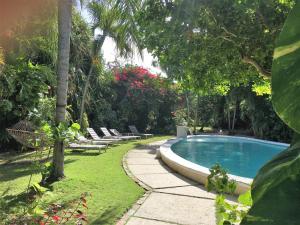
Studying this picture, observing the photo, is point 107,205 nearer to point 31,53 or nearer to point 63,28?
point 63,28

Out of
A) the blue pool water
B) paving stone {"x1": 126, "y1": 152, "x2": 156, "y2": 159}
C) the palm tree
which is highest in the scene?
the palm tree

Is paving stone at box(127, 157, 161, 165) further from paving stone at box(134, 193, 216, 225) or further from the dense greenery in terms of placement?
the dense greenery

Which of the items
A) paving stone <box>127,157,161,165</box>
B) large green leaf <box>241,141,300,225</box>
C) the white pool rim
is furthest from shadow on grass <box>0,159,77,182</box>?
large green leaf <box>241,141,300,225</box>

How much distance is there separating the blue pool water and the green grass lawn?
188 inches

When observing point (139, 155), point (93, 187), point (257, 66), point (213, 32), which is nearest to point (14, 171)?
point (93, 187)

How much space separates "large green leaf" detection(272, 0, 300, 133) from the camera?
57 cm

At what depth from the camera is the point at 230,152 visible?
16.5 m

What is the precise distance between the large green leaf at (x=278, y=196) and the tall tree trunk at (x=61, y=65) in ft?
22.5

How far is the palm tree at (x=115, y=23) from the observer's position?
828cm

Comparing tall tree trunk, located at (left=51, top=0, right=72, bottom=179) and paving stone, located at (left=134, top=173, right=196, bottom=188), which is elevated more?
tall tree trunk, located at (left=51, top=0, right=72, bottom=179)

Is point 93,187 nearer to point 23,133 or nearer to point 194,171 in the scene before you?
point 194,171

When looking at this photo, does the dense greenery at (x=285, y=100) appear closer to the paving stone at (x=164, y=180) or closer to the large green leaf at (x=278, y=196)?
the large green leaf at (x=278, y=196)

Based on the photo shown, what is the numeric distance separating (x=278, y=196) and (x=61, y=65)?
702 centimetres

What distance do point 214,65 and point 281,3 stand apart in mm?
1473
